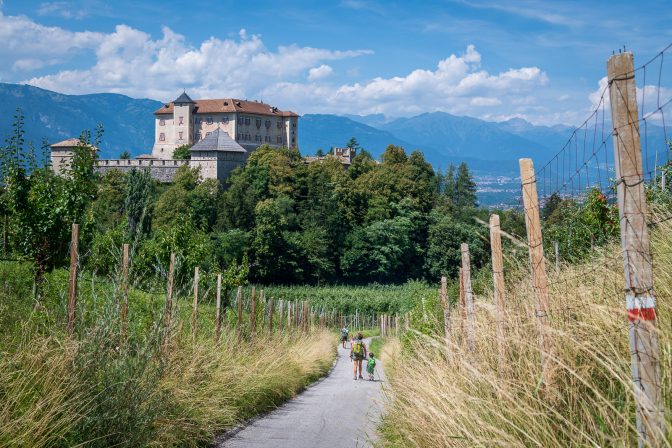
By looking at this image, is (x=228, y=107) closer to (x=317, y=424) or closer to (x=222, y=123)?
(x=222, y=123)

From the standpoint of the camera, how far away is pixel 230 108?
138 metres

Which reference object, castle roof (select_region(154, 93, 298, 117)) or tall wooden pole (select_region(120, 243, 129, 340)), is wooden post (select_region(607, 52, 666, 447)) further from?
castle roof (select_region(154, 93, 298, 117))

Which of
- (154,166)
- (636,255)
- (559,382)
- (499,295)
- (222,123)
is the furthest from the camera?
(222,123)

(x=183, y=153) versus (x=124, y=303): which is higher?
(x=183, y=153)

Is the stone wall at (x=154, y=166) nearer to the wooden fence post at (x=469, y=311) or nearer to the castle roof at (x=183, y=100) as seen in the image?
the castle roof at (x=183, y=100)

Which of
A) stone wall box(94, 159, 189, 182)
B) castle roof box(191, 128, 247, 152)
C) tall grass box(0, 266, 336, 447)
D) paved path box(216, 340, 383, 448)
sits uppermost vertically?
castle roof box(191, 128, 247, 152)

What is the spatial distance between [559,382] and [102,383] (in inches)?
142

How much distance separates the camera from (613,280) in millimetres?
5348

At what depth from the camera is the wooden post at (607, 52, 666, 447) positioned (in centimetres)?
360

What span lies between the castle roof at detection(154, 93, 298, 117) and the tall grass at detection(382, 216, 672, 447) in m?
133

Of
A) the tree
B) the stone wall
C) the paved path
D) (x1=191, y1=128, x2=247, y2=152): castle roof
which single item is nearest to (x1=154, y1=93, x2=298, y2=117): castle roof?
the tree

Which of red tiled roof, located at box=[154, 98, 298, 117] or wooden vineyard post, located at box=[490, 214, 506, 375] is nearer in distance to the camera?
wooden vineyard post, located at box=[490, 214, 506, 375]

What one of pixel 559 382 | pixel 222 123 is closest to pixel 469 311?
pixel 559 382

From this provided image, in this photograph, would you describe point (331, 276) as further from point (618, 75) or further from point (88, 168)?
point (618, 75)
